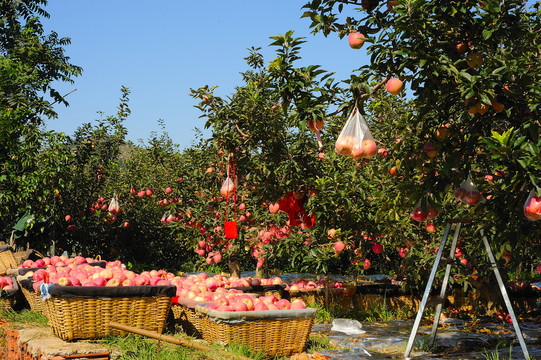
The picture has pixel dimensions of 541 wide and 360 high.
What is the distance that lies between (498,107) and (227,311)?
251cm

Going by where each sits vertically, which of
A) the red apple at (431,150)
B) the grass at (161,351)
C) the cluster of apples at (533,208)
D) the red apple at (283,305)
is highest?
the red apple at (431,150)

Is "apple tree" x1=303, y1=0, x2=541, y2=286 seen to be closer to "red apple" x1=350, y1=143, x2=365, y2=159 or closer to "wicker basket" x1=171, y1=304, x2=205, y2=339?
"red apple" x1=350, y1=143, x2=365, y2=159

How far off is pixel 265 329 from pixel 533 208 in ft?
7.53

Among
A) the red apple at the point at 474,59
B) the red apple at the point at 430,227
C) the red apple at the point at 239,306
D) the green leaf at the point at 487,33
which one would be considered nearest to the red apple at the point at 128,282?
the red apple at the point at 239,306

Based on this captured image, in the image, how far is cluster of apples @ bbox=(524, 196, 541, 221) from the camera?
2.95 m

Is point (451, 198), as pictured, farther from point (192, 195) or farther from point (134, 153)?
point (134, 153)

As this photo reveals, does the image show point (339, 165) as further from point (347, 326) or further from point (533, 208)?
point (533, 208)

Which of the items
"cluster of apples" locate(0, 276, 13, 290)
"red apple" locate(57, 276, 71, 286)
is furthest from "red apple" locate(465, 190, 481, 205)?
"cluster of apples" locate(0, 276, 13, 290)

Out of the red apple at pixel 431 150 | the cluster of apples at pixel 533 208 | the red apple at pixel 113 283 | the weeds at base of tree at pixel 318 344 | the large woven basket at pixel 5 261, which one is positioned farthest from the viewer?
the large woven basket at pixel 5 261

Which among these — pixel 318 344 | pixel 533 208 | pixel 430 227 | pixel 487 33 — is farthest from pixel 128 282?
pixel 430 227

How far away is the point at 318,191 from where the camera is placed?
236 inches

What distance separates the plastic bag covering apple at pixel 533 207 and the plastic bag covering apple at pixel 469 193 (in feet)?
2.60

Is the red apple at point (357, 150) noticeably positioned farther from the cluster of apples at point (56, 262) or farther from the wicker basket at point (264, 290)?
the cluster of apples at point (56, 262)

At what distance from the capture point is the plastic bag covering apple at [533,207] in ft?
9.68
